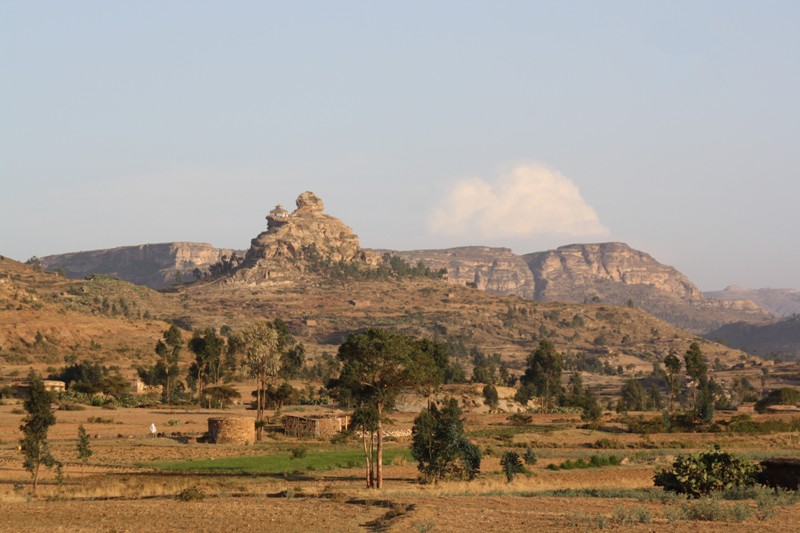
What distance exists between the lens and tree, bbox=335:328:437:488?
156ft

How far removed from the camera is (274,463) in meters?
55.8

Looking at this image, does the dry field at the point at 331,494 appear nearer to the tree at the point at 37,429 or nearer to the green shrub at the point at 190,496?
the green shrub at the point at 190,496

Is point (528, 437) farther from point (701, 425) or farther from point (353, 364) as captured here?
point (353, 364)

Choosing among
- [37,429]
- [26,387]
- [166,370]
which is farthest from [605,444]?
[26,387]

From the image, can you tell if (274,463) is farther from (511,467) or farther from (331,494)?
(331,494)

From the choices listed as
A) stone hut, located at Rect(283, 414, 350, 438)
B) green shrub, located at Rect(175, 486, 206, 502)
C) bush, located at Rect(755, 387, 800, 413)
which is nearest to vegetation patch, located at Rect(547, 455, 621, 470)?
stone hut, located at Rect(283, 414, 350, 438)

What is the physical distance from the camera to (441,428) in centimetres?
4912

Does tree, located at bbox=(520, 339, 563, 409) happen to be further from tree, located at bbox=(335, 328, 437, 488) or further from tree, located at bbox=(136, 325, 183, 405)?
tree, located at bbox=(335, 328, 437, 488)

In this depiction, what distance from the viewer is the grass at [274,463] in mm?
52906

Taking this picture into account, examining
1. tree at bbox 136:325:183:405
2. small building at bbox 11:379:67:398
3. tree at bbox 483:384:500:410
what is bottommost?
tree at bbox 483:384:500:410

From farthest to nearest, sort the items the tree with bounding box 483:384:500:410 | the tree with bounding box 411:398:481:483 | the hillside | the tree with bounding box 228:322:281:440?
the hillside → the tree with bounding box 483:384:500:410 → the tree with bounding box 228:322:281:440 → the tree with bounding box 411:398:481:483

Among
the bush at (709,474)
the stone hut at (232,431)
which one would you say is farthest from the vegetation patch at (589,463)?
the stone hut at (232,431)

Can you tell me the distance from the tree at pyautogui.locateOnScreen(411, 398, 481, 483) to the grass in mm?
7646

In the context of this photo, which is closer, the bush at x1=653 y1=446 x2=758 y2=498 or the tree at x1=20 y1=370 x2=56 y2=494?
the bush at x1=653 y1=446 x2=758 y2=498
